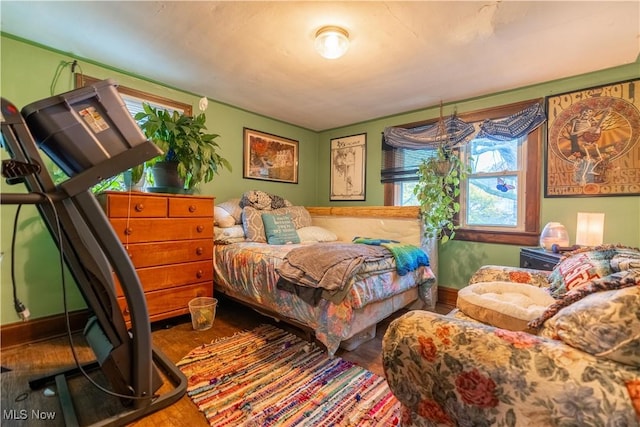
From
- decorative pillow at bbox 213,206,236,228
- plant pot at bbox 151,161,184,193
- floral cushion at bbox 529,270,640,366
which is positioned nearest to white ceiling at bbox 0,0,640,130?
plant pot at bbox 151,161,184,193

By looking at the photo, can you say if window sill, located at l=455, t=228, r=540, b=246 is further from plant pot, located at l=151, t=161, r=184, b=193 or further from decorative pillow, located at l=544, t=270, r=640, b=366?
plant pot, located at l=151, t=161, r=184, b=193

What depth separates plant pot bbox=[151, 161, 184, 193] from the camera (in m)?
2.25

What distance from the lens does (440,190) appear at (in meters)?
2.71

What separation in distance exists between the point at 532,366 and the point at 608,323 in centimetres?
21

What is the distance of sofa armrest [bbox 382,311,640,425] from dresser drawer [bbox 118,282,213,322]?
6.01 feet

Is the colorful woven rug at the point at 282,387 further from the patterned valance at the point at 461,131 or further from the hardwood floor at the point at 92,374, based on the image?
the patterned valance at the point at 461,131

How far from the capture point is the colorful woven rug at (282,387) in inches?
51.0

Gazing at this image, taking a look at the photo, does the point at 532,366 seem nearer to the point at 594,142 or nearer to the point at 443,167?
the point at 443,167

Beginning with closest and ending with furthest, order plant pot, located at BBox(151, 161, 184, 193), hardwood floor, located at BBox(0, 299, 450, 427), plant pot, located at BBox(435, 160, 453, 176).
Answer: hardwood floor, located at BBox(0, 299, 450, 427)
plant pot, located at BBox(151, 161, 184, 193)
plant pot, located at BBox(435, 160, 453, 176)

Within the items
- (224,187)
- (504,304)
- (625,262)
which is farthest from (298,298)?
(224,187)

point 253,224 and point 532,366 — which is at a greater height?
point 253,224

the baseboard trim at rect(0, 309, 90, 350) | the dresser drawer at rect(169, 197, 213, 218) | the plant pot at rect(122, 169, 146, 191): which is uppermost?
the plant pot at rect(122, 169, 146, 191)

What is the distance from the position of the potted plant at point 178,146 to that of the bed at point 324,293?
0.63 m

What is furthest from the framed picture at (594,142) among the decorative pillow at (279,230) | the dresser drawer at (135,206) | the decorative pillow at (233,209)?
the dresser drawer at (135,206)
